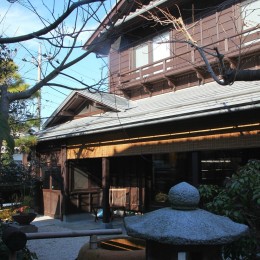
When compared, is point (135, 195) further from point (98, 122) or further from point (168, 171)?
point (98, 122)

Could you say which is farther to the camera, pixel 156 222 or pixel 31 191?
pixel 31 191

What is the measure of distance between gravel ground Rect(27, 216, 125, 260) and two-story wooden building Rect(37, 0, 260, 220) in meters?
1.07

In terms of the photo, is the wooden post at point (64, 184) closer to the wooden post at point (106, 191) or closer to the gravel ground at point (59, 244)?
the gravel ground at point (59, 244)

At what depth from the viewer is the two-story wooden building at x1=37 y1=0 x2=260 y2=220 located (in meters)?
8.68

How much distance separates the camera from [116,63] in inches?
658

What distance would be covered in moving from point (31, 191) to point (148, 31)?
328 inches

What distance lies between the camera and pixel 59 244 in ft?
35.0

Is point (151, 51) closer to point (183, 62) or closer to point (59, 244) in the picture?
point (183, 62)

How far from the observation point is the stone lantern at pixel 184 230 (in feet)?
8.96

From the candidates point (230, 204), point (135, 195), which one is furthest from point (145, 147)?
point (230, 204)

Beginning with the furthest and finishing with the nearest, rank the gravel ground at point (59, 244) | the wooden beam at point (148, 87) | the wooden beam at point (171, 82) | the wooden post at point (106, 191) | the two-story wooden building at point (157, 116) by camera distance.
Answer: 1. the wooden beam at point (148, 87)
2. the wooden beam at point (171, 82)
3. the wooden post at point (106, 191)
4. the gravel ground at point (59, 244)
5. the two-story wooden building at point (157, 116)

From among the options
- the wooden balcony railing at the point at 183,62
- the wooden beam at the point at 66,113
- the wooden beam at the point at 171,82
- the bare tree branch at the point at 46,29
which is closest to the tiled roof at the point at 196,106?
the wooden beam at the point at 171,82

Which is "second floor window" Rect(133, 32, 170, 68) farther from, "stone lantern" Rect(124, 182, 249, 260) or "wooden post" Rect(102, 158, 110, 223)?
"stone lantern" Rect(124, 182, 249, 260)

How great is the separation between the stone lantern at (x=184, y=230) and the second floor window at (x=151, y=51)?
11.5 metres
